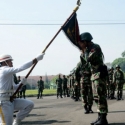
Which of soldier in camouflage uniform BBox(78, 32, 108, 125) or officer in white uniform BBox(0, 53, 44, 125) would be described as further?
soldier in camouflage uniform BBox(78, 32, 108, 125)

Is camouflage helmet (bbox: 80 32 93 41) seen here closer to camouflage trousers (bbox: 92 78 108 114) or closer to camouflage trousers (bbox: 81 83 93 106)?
camouflage trousers (bbox: 92 78 108 114)

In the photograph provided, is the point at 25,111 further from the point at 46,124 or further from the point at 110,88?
the point at 110,88

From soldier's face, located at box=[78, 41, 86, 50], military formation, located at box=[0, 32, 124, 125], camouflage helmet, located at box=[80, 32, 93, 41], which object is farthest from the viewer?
soldier's face, located at box=[78, 41, 86, 50]

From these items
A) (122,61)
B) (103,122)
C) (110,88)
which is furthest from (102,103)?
(122,61)

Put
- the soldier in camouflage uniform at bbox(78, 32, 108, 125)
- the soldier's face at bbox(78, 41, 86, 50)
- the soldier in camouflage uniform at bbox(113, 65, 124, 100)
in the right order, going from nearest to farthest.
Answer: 1. the soldier in camouflage uniform at bbox(78, 32, 108, 125)
2. the soldier's face at bbox(78, 41, 86, 50)
3. the soldier in camouflage uniform at bbox(113, 65, 124, 100)

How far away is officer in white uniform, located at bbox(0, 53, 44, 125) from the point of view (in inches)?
231

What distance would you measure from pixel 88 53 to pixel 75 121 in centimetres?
196

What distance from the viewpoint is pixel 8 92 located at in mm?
6145

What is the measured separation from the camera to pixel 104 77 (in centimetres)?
739

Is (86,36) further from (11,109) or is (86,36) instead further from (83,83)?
(83,83)

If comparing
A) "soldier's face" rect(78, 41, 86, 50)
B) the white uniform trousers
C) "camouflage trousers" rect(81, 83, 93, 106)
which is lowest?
the white uniform trousers

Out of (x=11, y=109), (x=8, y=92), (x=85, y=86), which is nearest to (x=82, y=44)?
(x=8, y=92)

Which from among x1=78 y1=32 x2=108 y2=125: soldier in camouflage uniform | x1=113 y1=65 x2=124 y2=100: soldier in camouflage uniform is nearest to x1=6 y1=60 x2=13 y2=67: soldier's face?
x1=78 y1=32 x2=108 y2=125: soldier in camouflage uniform

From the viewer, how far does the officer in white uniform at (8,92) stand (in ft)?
19.2
